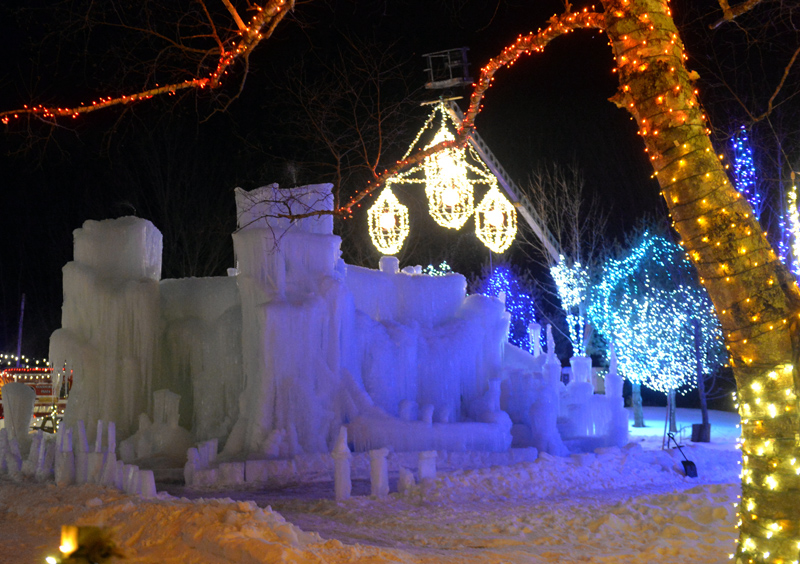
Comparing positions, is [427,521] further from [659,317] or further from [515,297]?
[515,297]

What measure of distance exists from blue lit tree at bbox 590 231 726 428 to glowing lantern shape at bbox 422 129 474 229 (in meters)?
7.69

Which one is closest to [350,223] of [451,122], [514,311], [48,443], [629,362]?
[514,311]

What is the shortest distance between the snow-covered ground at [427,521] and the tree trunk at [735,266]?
79.2 inches

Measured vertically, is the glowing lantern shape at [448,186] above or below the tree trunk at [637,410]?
above

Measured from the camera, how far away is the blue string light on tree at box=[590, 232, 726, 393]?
21.6 metres

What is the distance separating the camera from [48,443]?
12.5 m

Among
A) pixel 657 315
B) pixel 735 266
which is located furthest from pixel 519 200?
pixel 735 266

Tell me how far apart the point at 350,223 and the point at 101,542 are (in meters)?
28.7

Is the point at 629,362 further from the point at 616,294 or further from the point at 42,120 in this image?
the point at 42,120

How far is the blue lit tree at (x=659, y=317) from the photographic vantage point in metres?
21.5

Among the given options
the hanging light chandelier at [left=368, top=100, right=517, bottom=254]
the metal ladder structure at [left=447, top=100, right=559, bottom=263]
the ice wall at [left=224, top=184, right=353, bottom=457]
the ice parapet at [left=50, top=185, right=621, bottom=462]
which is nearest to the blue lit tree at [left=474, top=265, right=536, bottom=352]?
the metal ladder structure at [left=447, top=100, right=559, bottom=263]

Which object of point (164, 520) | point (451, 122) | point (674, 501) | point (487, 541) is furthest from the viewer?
point (451, 122)

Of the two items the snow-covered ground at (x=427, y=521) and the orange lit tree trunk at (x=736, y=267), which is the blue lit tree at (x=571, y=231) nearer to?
the snow-covered ground at (x=427, y=521)

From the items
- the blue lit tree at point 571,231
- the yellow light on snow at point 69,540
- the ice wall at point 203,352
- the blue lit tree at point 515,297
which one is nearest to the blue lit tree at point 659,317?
the blue lit tree at point 571,231
